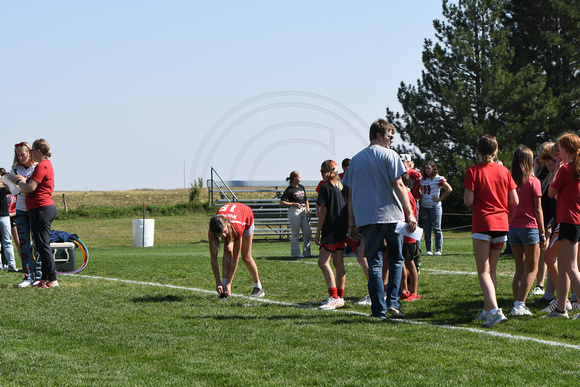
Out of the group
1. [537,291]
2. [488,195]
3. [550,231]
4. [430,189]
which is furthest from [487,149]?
[430,189]

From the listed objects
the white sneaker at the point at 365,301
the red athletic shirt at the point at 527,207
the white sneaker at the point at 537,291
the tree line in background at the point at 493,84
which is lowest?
the white sneaker at the point at 365,301

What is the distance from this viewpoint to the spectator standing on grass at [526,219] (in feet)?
22.4

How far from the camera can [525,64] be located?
36.0 meters

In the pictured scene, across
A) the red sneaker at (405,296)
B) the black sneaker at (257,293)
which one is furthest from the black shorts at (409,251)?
the black sneaker at (257,293)

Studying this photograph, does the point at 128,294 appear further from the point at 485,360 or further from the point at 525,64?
the point at 525,64

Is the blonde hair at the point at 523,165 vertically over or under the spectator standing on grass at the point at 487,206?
over

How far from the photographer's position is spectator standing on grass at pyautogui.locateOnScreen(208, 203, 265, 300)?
7387 mm

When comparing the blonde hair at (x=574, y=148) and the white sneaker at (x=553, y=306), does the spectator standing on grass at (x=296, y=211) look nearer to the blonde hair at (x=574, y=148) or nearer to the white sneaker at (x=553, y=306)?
the white sneaker at (x=553, y=306)

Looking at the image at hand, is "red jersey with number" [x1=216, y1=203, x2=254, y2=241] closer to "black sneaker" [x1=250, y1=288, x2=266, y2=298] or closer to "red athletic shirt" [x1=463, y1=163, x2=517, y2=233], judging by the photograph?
"black sneaker" [x1=250, y1=288, x2=266, y2=298]

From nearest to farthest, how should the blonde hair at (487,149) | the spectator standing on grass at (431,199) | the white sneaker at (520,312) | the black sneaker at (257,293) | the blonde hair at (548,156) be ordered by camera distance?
the blonde hair at (487,149) < the white sneaker at (520,312) < the blonde hair at (548,156) < the black sneaker at (257,293) < the spectator standing on grass at (431,199)

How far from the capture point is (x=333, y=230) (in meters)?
7.83

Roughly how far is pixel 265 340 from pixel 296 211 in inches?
417

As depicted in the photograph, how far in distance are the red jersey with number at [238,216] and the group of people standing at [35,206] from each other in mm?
2794

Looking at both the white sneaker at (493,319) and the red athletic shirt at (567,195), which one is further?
the red athletic shirt at (567,195)
